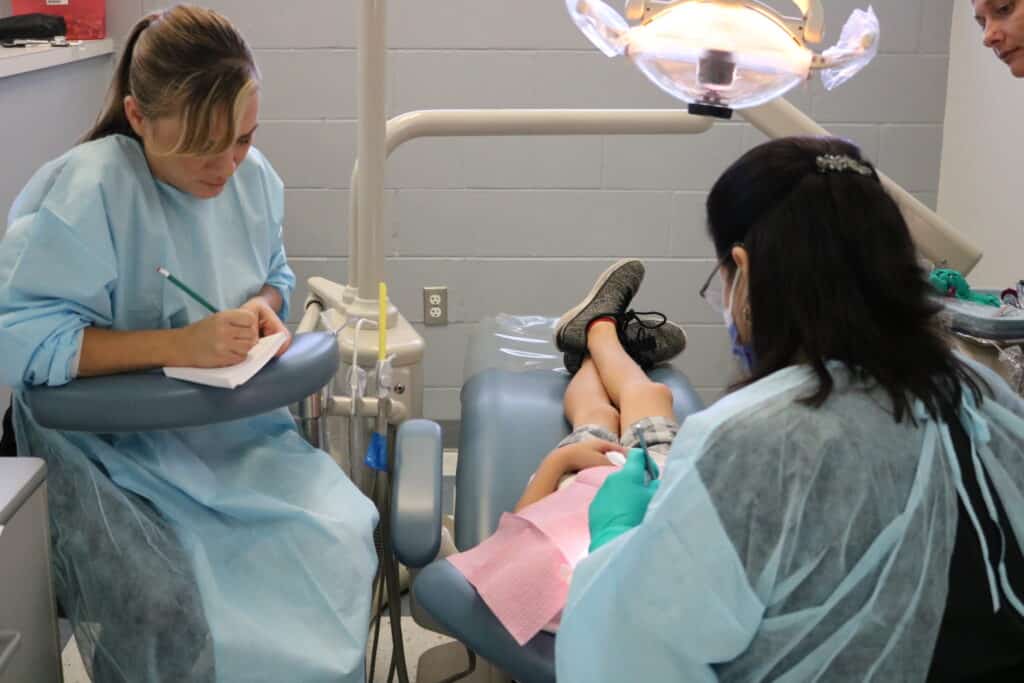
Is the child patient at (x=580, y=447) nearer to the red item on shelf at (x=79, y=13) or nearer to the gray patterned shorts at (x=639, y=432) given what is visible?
the gray patterned shorts at (x=639, y=432)

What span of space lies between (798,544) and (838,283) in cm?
27

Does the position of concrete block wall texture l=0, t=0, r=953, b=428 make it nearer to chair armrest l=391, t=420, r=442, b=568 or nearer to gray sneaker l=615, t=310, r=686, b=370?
gray sneaker l=615, t=310, r=686, b=370

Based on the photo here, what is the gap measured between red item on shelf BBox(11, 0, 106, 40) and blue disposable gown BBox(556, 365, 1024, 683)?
8.16ft

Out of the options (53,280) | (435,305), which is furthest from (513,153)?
(53,280)

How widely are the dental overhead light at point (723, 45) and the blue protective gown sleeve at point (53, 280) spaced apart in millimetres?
708

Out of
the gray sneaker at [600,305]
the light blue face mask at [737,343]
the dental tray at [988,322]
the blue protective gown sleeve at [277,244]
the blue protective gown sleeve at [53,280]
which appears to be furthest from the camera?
the gray sneaker at [600,305]

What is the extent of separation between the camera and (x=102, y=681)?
1.57 meters

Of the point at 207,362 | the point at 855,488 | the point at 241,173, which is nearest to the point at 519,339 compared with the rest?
the point at 241,173

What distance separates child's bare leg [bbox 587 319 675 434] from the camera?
216cm

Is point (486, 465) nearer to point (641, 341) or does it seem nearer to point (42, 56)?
point (641, 341)

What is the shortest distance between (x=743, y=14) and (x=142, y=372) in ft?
2.97

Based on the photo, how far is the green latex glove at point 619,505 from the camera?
141 centimetres

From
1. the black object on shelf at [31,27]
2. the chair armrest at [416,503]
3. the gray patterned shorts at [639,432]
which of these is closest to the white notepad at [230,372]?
the chair armrest at [416,503]

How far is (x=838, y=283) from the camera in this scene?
1203 mm
